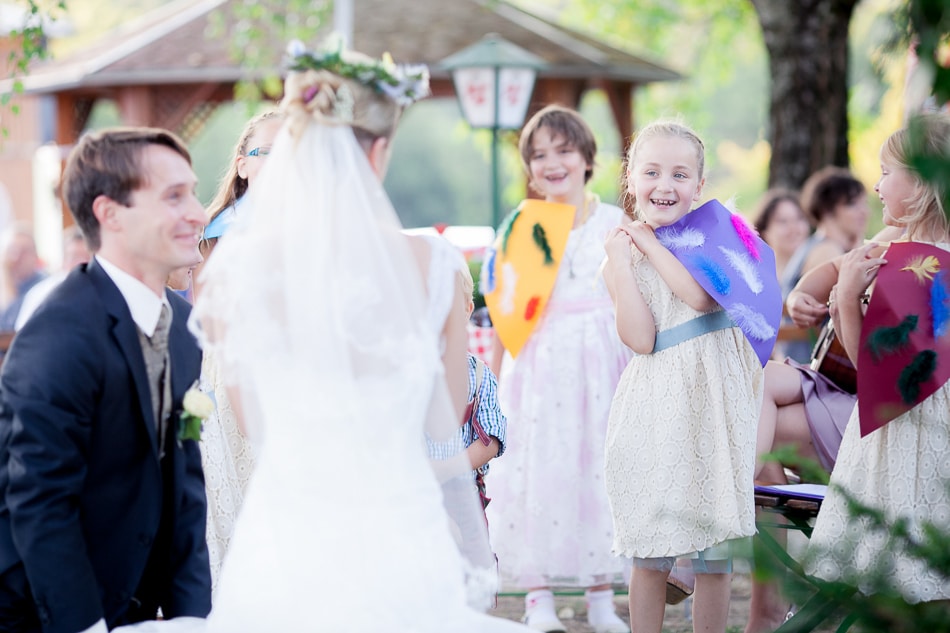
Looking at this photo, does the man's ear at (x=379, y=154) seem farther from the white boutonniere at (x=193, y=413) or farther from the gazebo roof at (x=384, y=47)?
the gazebo roof at (x=384, y=47)

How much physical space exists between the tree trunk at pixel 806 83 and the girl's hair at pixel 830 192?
90.6 inches

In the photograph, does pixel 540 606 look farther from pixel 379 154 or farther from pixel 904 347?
pixel 379 154

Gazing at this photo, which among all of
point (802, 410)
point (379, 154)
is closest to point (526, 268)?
point (802, 410)

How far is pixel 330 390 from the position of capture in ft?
8.66

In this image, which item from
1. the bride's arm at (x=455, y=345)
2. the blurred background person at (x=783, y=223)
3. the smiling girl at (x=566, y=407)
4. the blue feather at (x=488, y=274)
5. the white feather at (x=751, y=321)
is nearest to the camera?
the bride's arm at (x=455, y=345)

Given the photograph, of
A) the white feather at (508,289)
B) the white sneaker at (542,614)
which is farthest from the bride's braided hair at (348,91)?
the white sneaker at (542,614)

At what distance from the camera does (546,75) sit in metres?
13.4

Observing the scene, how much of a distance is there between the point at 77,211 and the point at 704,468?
213 centimetres

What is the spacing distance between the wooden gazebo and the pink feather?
917 centimetres

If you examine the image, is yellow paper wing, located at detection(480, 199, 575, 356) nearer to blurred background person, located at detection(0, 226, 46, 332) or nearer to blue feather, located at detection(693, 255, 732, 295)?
blue feather, located at detection(693, 255, 732, 295)

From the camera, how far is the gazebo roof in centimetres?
1344

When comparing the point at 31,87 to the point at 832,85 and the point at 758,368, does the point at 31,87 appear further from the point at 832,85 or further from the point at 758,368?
the point at 758,368

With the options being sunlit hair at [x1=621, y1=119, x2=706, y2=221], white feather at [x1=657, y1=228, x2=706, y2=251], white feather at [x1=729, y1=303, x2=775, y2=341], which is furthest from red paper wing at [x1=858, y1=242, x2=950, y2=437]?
sunlit hair at [x1=621, y1=119, x2=706, y2=221]

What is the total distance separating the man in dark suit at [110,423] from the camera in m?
2.58
